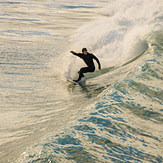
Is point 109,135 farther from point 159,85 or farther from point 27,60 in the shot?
point 27,60

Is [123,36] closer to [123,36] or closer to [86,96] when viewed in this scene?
[123,36]

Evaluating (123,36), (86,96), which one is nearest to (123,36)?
(123,36)

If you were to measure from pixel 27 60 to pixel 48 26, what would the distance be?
324 inches

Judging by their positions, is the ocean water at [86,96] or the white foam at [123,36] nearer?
the ocean water at [86,96]

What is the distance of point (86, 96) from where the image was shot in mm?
6516

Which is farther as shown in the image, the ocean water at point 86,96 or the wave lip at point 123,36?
the wave lip at point 123,36

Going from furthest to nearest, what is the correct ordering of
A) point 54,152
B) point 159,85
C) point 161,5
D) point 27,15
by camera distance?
point 27,15 → point 161,5 → point 159,85 → point 54,152

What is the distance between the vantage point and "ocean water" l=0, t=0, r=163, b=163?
11.1 ft

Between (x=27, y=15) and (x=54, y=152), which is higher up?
(x=27, y=15)

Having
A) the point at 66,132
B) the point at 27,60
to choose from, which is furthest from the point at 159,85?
the point at 27,60

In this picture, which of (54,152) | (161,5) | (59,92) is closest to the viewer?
(54,152)

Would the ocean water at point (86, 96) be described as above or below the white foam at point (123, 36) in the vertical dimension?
below

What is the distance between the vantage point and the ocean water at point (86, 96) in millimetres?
3392

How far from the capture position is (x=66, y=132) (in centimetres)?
378
